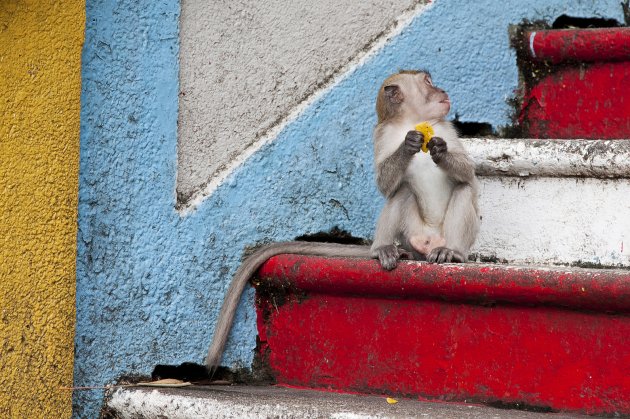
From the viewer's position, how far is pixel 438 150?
2348 millimetres

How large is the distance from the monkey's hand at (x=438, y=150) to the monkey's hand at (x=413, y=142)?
1.5 inches

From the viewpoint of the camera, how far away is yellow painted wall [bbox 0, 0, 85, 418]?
206cm

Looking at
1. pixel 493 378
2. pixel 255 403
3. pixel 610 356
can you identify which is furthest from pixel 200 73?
pixel 610 356

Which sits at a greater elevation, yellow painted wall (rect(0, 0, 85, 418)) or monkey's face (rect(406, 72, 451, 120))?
monkey's face (rect(406, 72, 451, 120))

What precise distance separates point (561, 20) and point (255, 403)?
63.2 inches

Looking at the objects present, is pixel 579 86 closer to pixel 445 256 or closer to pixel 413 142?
pixel 413 142

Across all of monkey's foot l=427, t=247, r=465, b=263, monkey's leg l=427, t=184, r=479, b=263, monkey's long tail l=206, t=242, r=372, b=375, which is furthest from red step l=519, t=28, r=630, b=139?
monkey's long tail l=206, t=242, r=372, b=375

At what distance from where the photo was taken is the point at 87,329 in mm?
2213

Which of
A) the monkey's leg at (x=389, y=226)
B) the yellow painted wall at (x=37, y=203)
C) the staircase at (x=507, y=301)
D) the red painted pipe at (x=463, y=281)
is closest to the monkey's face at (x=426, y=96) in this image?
the staircase at (x=507, y=301)

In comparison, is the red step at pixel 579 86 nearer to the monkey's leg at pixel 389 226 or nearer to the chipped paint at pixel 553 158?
the chipped paint at pixel 553 158

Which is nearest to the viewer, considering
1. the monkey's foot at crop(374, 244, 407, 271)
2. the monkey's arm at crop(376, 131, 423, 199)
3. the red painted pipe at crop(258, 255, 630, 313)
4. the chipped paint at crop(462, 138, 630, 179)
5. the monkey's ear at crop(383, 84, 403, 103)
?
the red painted pipe at crop(258, 255, 630, 313)

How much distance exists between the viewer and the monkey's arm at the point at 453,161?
92.3 inches

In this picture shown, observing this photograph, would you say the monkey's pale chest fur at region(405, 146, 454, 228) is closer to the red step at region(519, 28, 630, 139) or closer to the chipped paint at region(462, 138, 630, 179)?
the chipped paint at region(462, 138, 630, 179)

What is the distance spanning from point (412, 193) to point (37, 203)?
101 centimetres
